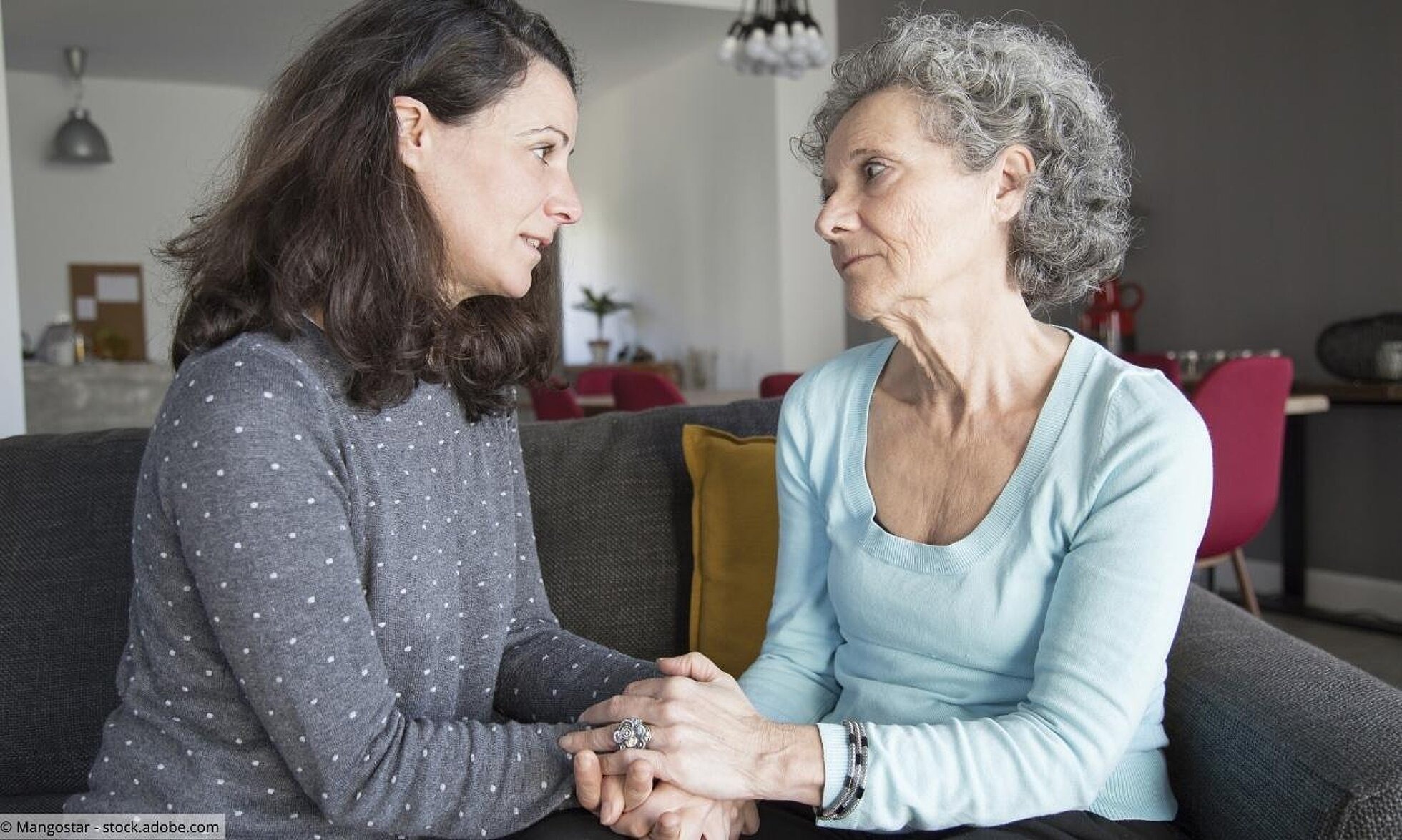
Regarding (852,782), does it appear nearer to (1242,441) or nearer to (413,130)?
(413,130)

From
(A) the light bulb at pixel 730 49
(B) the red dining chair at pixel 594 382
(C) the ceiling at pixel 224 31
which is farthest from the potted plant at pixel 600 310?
(A) the light bulb at pixel 730 49

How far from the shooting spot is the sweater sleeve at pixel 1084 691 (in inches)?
48.2

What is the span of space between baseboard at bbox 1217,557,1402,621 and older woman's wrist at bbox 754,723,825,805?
160 inches

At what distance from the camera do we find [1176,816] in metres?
1.41

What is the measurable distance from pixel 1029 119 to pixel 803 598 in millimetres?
672

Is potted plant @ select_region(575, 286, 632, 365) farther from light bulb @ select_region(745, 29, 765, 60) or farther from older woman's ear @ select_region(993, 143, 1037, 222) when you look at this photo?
older woman's ear @ select_region(993, 143, 1037, 222)

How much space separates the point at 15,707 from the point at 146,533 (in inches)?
28.9

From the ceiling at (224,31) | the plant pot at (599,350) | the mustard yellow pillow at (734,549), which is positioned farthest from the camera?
the plant pot at (599,350)

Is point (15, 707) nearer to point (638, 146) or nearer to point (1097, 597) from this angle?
point (1097, 597)

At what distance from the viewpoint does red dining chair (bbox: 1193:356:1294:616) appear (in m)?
3.59

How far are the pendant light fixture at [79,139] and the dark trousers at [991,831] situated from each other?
889cm

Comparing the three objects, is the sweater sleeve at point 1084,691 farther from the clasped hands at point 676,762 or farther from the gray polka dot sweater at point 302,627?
the gray polka dot sweater at point 302,627

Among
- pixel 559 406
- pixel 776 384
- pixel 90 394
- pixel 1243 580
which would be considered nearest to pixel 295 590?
pixel 776 384

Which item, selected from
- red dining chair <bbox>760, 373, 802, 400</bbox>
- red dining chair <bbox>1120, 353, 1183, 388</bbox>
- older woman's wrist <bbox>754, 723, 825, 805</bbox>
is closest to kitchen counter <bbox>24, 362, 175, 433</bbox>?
red dining chair <bbox>760, 373, 802, 400</bbox>
